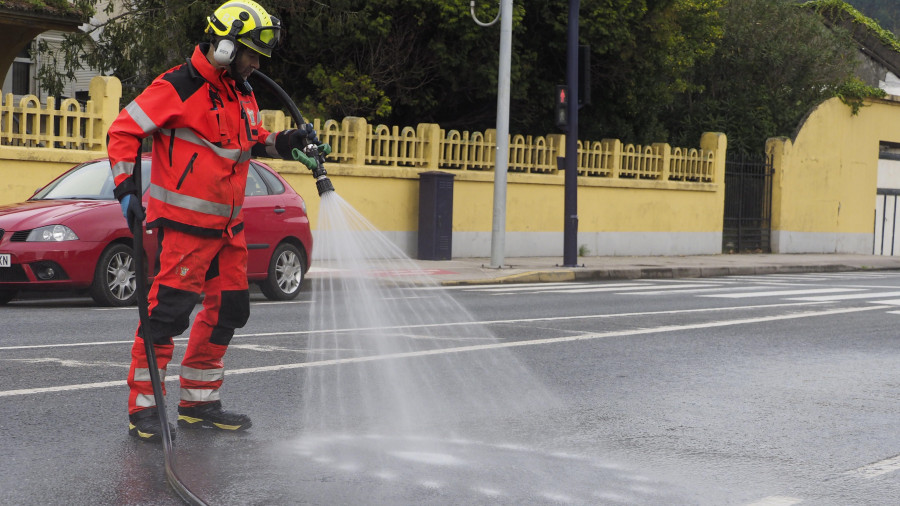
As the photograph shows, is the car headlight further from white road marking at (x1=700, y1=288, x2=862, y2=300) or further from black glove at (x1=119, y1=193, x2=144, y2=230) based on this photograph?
white road marking at (x1=700, y1=288, x2=862, y2=300)

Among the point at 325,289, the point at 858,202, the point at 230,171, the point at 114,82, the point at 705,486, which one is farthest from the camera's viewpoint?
the point at 858,202

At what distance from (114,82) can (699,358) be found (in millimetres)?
10161

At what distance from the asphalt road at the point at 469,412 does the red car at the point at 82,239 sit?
37cm

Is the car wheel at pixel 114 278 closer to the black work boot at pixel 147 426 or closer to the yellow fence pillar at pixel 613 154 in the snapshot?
the black work boot at pixel 147 426

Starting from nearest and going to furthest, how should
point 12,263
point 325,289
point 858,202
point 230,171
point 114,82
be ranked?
point 230,171
point 12,263
point 325,289
point 114,82
point 858,202

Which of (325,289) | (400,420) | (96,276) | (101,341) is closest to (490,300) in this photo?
(325,289)

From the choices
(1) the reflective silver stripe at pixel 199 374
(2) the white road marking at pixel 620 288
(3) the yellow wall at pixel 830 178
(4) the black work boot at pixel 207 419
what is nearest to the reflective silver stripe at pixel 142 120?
(1) the reflective silver stripe at pixel 199 374

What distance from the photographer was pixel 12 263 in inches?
421

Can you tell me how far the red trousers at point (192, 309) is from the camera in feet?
17.1

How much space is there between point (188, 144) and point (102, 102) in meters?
11.4

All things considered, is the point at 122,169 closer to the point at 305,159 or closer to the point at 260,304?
the point at 305,159

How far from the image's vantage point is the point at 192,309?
529 cm

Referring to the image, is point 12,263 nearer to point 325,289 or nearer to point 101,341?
point 101,341

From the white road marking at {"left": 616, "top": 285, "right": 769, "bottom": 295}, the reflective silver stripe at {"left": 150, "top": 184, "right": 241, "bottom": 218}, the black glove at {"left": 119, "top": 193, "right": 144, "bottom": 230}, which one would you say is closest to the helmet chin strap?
the reflective silver stripe at {"left": 150, "top": 184, "right": 241, "bottom": 218}
